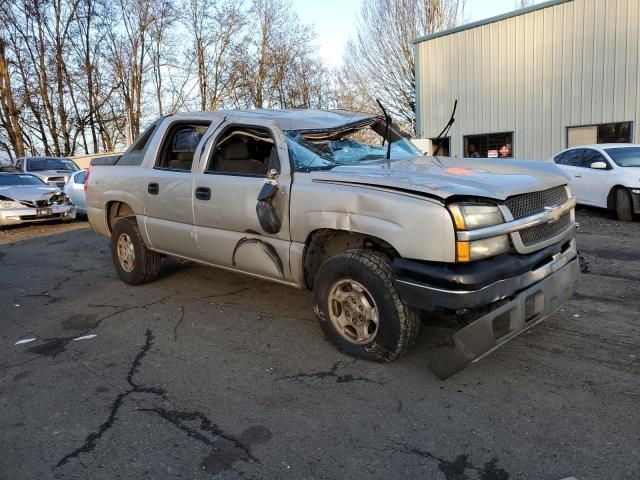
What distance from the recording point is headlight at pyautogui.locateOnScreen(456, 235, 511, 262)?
3.01 meters

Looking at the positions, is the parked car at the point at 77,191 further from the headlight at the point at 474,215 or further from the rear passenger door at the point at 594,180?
the headlight at the point at 474,215

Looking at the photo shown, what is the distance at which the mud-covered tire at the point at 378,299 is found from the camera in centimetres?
334

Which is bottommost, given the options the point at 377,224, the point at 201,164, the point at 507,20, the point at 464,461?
the point at 464,461

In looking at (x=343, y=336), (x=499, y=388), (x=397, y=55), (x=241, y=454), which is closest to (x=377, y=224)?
(x=343, y=336)

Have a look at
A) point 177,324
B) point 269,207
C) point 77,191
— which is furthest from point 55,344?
point 77,191

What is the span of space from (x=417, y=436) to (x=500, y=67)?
16.5 meters

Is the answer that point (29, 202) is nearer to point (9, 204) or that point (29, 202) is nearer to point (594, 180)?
point (9, 204)

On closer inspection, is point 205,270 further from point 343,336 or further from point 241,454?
point 241,454

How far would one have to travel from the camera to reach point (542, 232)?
11.5ft

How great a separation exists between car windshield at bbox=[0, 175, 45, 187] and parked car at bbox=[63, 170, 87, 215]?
Answer: 0.77m

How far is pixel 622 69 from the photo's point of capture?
14.5 metres

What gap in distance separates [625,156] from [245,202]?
9027mm

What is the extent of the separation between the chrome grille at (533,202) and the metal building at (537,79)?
519 inches

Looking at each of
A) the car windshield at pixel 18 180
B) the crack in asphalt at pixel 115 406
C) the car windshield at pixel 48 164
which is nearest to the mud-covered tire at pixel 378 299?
the crack in asphalt at pixel 115 406
